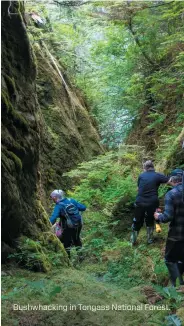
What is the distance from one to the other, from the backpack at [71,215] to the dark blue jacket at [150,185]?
1.86 metres

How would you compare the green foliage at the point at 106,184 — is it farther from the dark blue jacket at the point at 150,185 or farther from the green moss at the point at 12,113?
the green moss at the point at 12,113

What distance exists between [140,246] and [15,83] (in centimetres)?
457

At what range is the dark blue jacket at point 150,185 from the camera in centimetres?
909

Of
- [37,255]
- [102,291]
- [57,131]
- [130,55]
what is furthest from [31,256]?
[130,55]

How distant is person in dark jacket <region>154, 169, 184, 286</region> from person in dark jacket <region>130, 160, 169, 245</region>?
2700 millimetres

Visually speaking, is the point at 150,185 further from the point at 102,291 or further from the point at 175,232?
the point at 102,291

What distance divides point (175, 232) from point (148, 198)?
9.51 ft

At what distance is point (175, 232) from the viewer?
628cm

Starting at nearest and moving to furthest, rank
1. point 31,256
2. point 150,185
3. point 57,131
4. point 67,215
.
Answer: point 31,256
point 67,215
point 150,185
point 57,131

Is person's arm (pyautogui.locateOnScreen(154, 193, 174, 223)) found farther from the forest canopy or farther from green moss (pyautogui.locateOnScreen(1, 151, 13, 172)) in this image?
the forest canopy

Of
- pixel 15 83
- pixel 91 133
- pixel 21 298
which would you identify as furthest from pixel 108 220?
pixel 91 133

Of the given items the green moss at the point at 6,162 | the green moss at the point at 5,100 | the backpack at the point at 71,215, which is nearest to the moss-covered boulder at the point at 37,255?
the green moss at the point at 6,162

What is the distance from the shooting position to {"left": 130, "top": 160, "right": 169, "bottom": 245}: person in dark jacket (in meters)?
9.10

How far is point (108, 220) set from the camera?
445 inches
